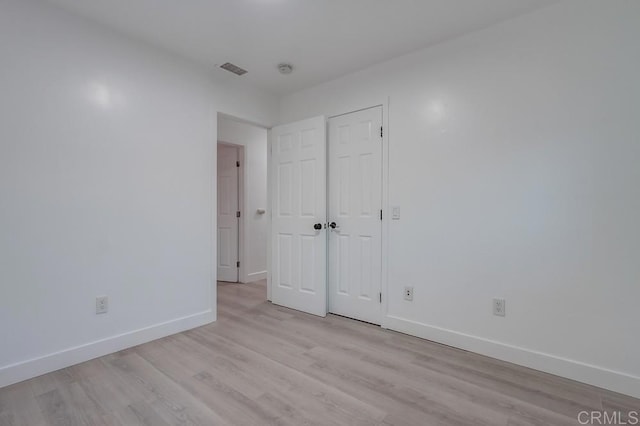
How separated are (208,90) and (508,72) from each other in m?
2.54

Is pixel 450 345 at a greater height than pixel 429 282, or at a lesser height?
lesser

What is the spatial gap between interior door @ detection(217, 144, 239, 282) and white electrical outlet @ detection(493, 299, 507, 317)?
11.4 ft

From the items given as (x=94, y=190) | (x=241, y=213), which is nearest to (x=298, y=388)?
(x=94, y=190)

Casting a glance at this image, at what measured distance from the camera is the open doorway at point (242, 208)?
4.50 m

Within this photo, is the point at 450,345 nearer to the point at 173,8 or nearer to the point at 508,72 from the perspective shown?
the point at 508,72

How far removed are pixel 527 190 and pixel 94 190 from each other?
3.08 metres

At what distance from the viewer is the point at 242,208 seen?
4.53 meters

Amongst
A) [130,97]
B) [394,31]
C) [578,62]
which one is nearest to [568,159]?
[578,62]

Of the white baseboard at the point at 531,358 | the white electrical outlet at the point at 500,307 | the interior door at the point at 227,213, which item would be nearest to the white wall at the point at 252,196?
the interior door at the point at 227,213

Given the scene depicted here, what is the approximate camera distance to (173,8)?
6.68ft

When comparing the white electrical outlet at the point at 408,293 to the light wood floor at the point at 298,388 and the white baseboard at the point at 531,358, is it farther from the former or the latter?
the light wood floor at the point at 298,388

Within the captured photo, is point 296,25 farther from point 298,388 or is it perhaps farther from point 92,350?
point 92,350

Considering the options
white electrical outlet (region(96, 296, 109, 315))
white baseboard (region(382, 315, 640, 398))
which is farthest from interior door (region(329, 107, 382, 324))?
white electrical outlet (region(96, 296, 109, 315))

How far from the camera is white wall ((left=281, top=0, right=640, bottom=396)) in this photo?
180 centimetres
